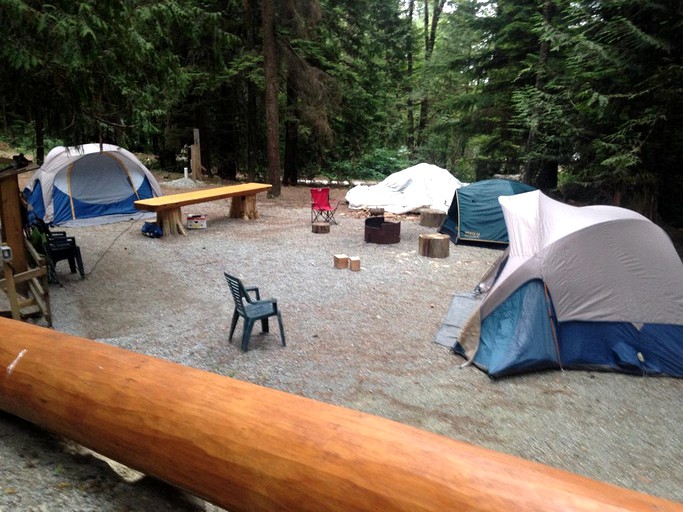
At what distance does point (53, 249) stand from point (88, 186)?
190 inches

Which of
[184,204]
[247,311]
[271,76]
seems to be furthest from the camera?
[271,76]

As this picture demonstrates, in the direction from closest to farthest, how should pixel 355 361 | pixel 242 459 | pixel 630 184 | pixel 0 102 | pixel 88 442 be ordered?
pixel 242 459, pixel 88 442, pixel 355 361, pixel 0 102, pixel 630 184

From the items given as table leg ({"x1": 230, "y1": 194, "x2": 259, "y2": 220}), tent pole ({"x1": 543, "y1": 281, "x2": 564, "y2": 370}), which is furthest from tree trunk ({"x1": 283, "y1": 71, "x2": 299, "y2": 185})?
tent pole ({"x1": 543, "y1": 281, "x2": 564, "y2": 370})

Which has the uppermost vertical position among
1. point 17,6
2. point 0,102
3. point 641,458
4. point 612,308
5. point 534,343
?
point 17,6

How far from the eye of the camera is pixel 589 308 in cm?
462

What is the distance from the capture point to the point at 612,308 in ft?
15.1

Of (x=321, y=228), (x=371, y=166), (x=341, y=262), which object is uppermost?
(x=371, y=166)

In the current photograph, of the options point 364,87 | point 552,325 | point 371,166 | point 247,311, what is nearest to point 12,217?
point 247,311

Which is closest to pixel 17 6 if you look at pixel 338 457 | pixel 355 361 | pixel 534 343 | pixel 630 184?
pixel 355 361

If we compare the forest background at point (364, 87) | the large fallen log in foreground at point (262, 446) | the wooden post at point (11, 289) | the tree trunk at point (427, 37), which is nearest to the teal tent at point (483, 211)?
the forest background at point (364, 87)

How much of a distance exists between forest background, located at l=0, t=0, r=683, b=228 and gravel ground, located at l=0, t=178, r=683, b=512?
2230 mm

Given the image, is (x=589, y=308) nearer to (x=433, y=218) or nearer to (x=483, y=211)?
(x=483, y=211)

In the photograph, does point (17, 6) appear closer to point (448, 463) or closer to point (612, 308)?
point (448, 463)

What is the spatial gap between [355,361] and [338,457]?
334 centimetres
